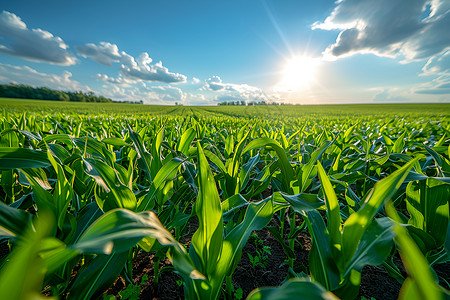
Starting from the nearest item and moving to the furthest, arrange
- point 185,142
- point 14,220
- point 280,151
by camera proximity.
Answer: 1. point 14,220
2. point 280,151
3. point 185,142

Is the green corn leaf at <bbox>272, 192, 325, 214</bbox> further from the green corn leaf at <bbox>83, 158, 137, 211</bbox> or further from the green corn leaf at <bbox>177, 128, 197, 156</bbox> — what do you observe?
the green corn leaf at <bbox>177, 128, 197, 156</bbox>

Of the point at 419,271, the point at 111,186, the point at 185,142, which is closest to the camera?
the point at 419,271

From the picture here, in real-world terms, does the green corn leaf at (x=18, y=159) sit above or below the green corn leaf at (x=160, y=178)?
above

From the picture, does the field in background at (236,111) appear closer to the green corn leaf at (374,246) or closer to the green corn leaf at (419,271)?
the green corn leaf at (374,246)

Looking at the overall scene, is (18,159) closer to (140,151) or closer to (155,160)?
(140,151)

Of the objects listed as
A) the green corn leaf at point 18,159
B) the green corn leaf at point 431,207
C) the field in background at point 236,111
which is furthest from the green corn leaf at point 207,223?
the field in background at point 236,111

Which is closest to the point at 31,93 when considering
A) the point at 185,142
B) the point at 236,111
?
the point at 236,111

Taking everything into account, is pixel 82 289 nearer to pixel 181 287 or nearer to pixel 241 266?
pixel 181 287

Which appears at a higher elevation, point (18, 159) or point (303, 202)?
point (18, 159)

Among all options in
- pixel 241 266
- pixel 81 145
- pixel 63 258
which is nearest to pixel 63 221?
pixel 63 258

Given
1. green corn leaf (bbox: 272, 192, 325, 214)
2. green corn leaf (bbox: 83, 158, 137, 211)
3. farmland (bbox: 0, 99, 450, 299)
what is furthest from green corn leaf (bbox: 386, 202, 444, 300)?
green corn leaf (bbox: 83, 158, 137, 211)

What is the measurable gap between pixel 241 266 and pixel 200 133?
1808 mm

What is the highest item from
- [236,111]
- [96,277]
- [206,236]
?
[206,236]

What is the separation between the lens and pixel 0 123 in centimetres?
255
